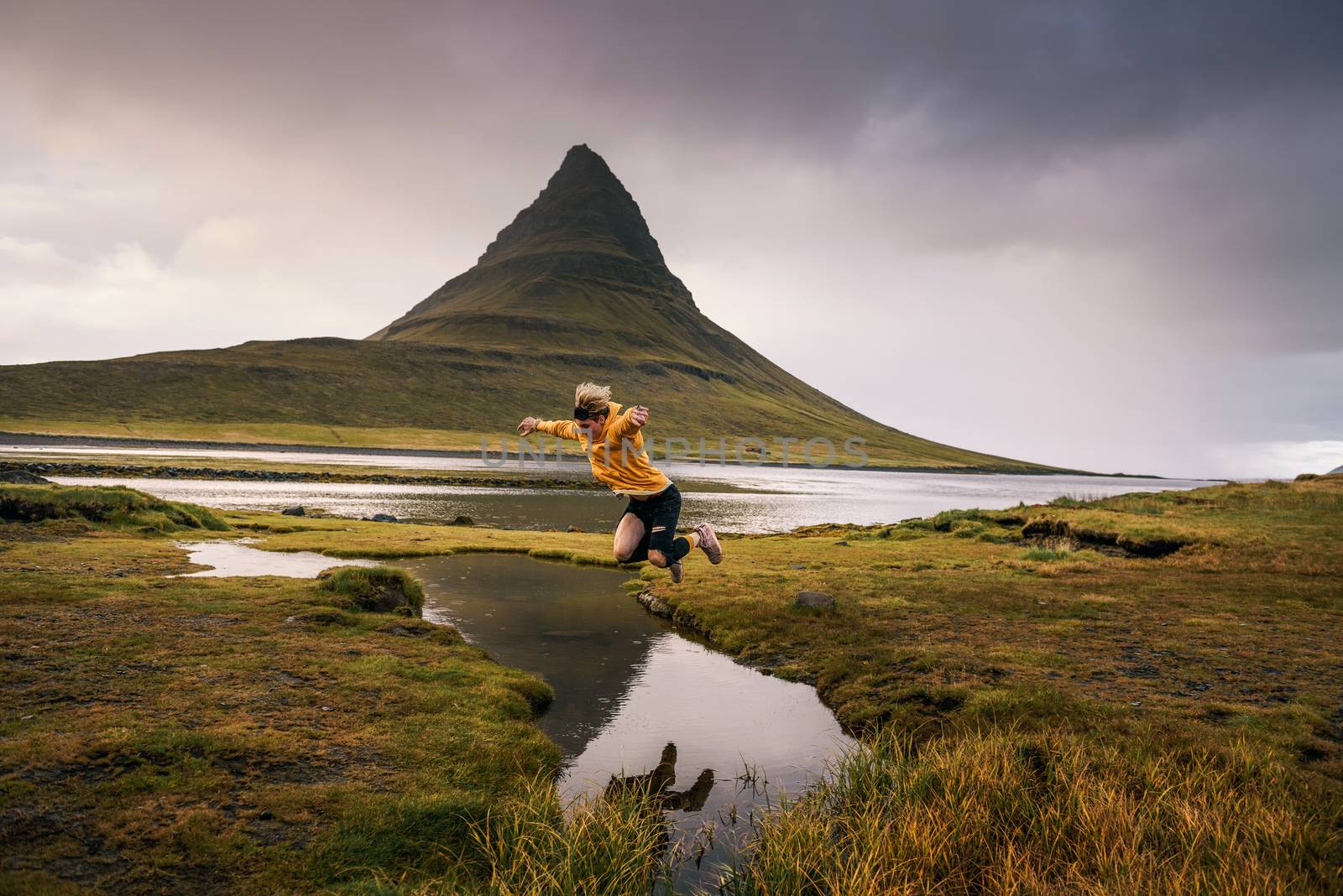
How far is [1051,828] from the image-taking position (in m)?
7.46

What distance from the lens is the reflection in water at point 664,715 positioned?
9.59 meters

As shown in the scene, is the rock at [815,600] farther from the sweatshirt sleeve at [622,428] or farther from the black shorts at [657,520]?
the sweatshirt sleeve at [622,428]

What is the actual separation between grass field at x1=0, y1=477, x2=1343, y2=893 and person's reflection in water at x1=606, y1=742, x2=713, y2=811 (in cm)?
122

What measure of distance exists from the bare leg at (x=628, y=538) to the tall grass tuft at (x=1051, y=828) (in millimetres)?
5561

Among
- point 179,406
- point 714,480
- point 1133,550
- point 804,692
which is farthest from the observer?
point 179,406

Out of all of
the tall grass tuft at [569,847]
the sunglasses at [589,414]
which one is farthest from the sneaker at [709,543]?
the tall grass tuft at [569,847]

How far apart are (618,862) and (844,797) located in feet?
11.5

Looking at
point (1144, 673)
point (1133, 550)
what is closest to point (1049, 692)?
point (1144, 673)

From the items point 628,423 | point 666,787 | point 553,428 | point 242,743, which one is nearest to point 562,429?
point 553,428

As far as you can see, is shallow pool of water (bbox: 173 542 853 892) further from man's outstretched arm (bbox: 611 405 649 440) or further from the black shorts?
man's outstretched arm (bbox: 611 405 649 440)

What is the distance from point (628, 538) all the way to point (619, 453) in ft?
5.85

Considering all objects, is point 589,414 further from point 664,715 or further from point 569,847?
point 569,847

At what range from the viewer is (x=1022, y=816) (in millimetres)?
7832

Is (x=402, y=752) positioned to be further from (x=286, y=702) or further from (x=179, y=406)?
(x=179, y=406)
